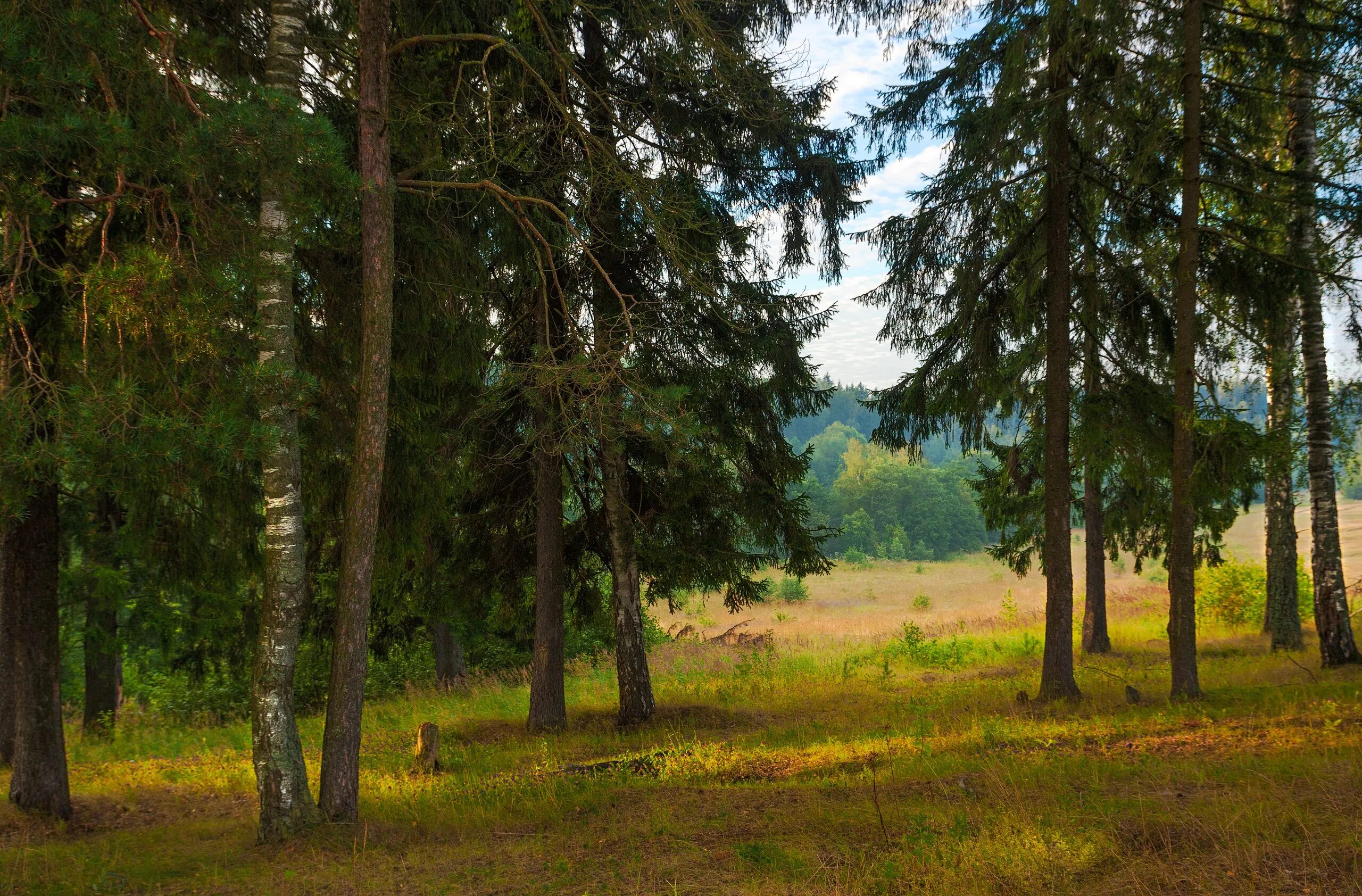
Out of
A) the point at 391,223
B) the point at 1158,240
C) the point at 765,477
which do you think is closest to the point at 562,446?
the point at 391,223

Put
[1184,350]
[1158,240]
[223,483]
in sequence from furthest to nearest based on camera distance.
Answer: [1158,240]
[1184,350]
[223,483]

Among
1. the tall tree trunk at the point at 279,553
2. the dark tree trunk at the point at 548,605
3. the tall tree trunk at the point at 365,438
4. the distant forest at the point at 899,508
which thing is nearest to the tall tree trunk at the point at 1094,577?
the dark tree trunk at the point at 548,605

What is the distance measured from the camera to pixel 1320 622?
424 inches

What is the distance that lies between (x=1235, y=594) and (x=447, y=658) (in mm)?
18237

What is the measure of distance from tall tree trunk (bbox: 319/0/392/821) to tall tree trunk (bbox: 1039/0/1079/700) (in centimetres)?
823

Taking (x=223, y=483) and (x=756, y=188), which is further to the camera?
(x=756, y=188)

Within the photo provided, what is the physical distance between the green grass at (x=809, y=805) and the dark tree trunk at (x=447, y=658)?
17.4 feet

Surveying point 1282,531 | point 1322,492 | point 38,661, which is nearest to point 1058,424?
point 1322,492

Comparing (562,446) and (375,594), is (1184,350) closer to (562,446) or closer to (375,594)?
(562,446)

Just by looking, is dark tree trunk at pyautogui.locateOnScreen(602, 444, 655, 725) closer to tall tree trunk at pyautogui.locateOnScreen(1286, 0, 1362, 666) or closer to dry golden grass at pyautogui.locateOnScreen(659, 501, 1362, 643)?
tall tree trunk at pyautogui.locateOnScreen(1286, 0, 1362, 666)

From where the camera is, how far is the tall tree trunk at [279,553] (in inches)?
231

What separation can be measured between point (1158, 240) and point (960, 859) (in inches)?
364

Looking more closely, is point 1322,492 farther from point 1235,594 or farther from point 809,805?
point 809,805

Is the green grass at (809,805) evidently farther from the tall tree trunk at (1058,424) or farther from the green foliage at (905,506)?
the green foliage at (905,506)
